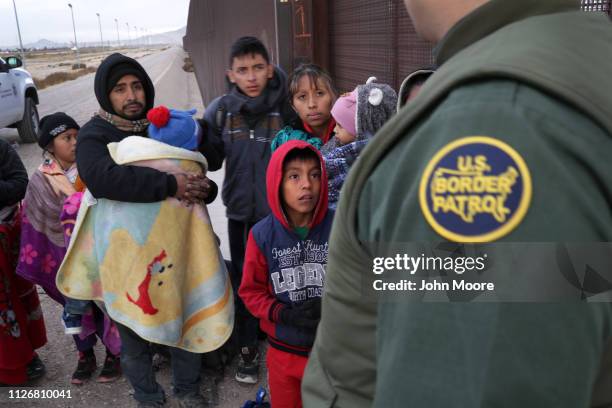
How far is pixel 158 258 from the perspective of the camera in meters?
2.68

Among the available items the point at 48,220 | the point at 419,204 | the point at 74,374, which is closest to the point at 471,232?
the point at 419,204

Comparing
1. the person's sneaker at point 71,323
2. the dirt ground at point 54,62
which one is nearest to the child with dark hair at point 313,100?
the person's sneaker at point 71,323

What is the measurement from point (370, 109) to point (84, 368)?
2279 millimetres

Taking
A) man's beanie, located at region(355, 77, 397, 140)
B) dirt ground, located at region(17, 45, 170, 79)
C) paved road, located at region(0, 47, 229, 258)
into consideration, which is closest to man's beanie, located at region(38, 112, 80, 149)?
man's beanie, located at region(355, 77, 397, 140)

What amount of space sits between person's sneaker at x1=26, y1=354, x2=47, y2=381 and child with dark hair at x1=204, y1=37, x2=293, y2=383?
1.22m

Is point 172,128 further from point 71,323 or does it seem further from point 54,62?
point 54,62

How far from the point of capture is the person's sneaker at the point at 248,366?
320 cm

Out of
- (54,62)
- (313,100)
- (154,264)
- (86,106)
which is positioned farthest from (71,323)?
(54,62)

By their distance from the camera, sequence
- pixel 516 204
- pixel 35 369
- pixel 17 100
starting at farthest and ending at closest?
pixel 17 100, pixel 35 369, pixel 516 204

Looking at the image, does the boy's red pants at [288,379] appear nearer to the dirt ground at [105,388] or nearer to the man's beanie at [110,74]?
the dirt ground at [105,388]

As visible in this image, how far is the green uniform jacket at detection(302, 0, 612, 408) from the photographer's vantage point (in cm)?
61

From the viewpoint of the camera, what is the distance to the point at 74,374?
326 centimetres

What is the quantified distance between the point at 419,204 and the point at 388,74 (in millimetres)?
3722

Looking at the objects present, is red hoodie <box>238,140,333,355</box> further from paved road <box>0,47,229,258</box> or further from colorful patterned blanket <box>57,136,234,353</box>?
paved road <box>0,47,229,258</box>
